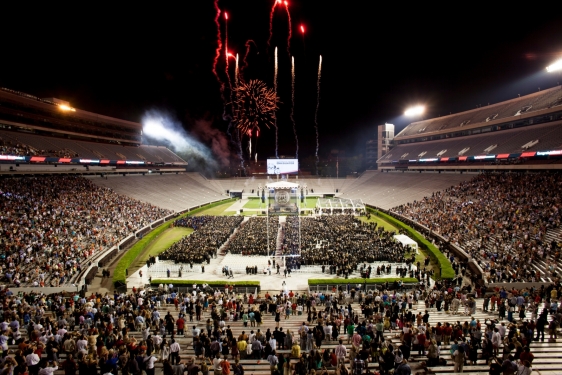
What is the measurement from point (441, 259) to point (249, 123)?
3196 cm

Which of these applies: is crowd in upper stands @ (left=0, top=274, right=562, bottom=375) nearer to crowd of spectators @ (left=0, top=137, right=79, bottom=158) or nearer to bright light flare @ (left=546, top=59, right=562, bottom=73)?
crowd of spectators @ (left=0, top=137, right=79, bottom=158)

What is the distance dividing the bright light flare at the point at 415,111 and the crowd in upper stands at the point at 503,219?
40554 millimetres

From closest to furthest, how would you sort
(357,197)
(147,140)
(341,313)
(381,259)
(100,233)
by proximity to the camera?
(341,313) < (381,259) < (100,233) < (357,197) < (147,140)

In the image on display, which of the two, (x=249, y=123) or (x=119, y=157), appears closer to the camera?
(x=249, y=123)

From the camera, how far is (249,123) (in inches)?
1852

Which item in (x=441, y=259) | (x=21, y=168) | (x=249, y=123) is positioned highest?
(x=249, y=123)

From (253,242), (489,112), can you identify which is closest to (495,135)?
(489,112)

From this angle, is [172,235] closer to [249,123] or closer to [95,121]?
[249,123]

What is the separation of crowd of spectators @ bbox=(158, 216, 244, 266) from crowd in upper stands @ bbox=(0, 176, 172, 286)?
5171 millimetres

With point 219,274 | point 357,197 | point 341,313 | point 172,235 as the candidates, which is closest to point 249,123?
point 172,235

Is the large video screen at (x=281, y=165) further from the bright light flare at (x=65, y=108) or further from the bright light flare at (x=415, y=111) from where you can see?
the bright light flare at (x=65, y=108)

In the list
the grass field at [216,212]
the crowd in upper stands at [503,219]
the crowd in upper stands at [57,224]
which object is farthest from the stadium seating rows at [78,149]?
the crowd in upper stands at [503,219]

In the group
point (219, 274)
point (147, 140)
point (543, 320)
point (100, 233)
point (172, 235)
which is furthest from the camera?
point (147, 140)

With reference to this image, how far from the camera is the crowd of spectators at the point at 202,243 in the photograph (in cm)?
2406
